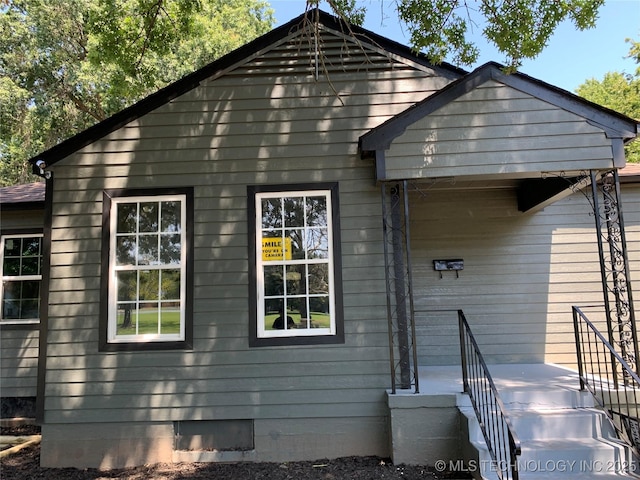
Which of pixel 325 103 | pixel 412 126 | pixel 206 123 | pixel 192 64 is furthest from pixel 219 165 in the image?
pixel 192 64

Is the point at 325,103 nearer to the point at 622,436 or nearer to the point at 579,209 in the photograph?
the point at 579,209

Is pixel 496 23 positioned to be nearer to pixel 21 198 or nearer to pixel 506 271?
pixel 506 271

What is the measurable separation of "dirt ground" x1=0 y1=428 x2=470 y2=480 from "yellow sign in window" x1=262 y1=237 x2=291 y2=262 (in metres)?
2.31

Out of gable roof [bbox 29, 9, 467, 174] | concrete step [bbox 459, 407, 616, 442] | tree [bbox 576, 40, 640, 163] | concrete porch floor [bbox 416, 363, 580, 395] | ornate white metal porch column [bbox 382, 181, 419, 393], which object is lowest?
concrete step [bbox 459, 407, 616, 442]

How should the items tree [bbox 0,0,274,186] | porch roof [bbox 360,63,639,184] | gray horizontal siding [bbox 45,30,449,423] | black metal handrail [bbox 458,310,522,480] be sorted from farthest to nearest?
tree [bbox 0,0,274,186]
gray horizontal siding [bbox 45,30,449,423]
porch roof [bbox 360,63,639,184]
black metal handrail [bbox 458,310,522,480]

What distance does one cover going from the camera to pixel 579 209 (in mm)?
6301

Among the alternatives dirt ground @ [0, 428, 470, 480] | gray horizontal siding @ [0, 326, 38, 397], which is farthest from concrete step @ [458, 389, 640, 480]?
gray horizontal siding @ [0, 326, 38, 397]

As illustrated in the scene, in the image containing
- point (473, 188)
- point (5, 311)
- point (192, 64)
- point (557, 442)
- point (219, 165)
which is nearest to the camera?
point (557, 442)

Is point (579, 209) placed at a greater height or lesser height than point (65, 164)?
lesser

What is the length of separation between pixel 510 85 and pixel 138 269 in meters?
4.80

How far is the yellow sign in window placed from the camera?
16.5 feet

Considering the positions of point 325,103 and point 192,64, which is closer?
point 325,103

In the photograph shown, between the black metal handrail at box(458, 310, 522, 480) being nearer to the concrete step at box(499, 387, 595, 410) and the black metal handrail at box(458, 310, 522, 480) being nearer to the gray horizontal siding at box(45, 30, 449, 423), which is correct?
the concrete step at box(499, 387, 595, 410)

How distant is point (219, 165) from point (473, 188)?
3.68 m
